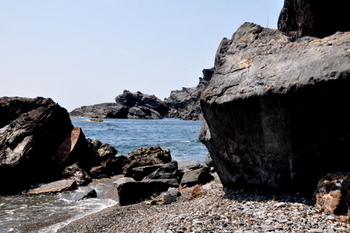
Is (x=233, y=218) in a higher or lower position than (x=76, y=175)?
higher

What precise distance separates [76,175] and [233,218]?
17.0 metres

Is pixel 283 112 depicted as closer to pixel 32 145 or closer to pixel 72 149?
pixel 32 145

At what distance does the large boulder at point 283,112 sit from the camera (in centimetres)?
899

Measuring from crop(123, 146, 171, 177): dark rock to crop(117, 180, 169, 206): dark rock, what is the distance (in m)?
8.87

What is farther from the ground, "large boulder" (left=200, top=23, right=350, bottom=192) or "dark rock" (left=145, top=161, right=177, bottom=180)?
"large boulder" (left=200, top=23, right=350, bottom=192)

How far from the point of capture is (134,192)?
1567 cm

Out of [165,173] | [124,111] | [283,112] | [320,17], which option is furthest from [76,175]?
[124,111]

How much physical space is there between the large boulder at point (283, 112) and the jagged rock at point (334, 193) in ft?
2.58

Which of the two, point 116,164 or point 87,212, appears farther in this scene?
point 116,164

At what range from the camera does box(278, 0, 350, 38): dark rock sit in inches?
487

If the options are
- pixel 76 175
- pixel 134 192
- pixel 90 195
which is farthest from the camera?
pixel 76 175

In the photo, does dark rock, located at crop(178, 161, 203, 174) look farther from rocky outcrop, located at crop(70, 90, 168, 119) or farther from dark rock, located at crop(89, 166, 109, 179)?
rocky outcrop, located at crop(70, 90, 168, 119)

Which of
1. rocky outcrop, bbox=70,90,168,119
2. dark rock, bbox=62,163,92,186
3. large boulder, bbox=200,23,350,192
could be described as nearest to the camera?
large boulder, bbox=200,23,350,192

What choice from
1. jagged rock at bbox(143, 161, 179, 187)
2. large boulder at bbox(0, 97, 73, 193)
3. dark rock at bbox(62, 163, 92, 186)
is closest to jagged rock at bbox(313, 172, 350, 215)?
jagged rock at bbox(143, 161, 179, 187)
